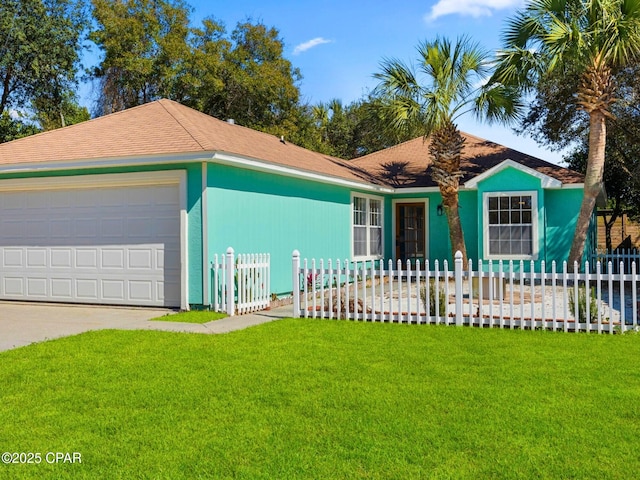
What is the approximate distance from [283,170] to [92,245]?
424 centimetres

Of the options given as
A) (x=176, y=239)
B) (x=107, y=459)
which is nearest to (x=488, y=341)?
(x=107, y=459)

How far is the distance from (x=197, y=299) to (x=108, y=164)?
3118 millimetres

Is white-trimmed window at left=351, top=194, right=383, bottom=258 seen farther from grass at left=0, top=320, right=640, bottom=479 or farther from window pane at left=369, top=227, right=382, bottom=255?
grass at left=0, top=320, right=640, bottom=479

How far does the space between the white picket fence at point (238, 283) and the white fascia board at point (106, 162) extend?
1835 millimetres

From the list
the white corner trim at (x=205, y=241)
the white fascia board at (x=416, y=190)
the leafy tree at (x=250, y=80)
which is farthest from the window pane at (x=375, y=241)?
the leafy tree at (x=250, y=80)

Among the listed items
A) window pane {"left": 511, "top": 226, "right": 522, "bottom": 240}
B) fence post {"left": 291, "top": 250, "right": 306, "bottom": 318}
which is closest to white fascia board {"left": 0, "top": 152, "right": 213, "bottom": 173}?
fence post {"left": 291, "top": 250, "right": 306, "bottom": 318}

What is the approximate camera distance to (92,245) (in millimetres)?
11609

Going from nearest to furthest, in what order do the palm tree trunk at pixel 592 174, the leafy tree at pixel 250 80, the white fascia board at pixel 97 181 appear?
the white fascia board at pixel 97 181 < the palm tree trunk at pixel 592 174 < the leafy tree at pixel 250 80

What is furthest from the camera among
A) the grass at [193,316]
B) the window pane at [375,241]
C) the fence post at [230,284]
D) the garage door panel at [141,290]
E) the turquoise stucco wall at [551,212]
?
the window pane at [375,241]

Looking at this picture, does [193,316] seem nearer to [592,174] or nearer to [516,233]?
[516,233]

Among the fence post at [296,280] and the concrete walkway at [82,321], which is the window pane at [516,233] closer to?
the concrete walkway at [82,321]

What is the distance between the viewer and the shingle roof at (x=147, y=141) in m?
10.9

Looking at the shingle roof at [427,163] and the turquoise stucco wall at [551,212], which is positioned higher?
the shingle roof at [427,163]

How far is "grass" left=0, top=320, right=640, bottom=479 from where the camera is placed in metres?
3.73
